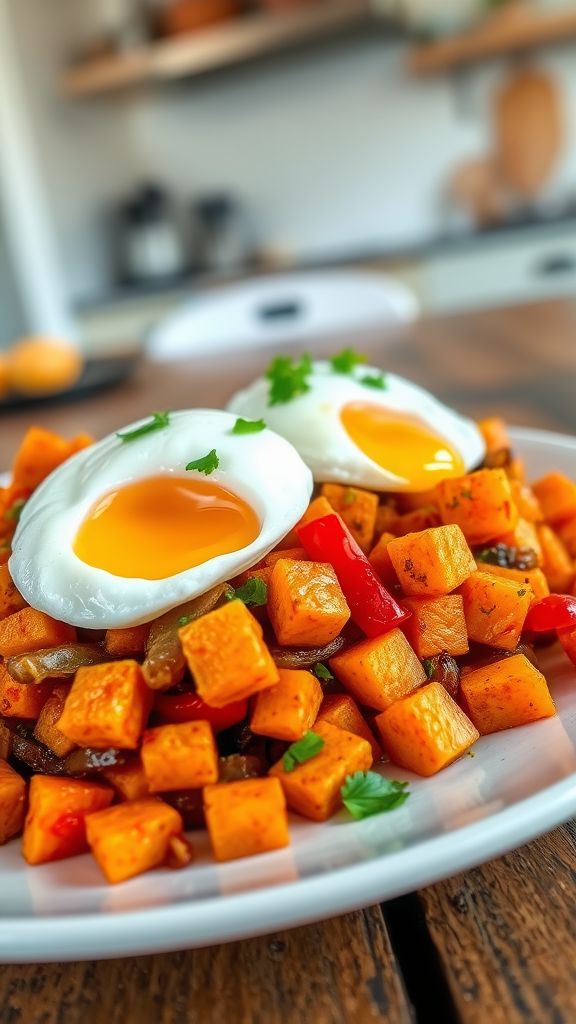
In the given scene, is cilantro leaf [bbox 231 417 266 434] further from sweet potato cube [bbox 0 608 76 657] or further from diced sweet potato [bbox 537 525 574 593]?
diced sweet potato [bbox 537 525 574 593]

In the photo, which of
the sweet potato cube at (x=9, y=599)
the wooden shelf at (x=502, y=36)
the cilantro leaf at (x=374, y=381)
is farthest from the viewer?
the wooden shelf at (x=502, y=36)

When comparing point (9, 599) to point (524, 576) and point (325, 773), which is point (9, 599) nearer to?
point (325, 773)

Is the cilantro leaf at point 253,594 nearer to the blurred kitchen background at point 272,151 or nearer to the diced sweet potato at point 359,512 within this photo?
the diced sweet potato at point 359,512

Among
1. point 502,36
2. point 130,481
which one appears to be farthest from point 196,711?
point 502,36

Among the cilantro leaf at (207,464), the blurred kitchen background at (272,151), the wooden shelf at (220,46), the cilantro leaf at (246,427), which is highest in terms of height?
the wooden shelf at (220,46)

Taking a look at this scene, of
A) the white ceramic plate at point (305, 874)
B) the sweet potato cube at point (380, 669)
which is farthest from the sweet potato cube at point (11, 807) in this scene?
the sweet potato cube at point (380, 669)

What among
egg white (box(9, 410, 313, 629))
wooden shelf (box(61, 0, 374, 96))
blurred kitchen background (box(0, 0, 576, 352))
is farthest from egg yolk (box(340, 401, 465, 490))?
wooden shelf (box(61, 0, 374, 96))
